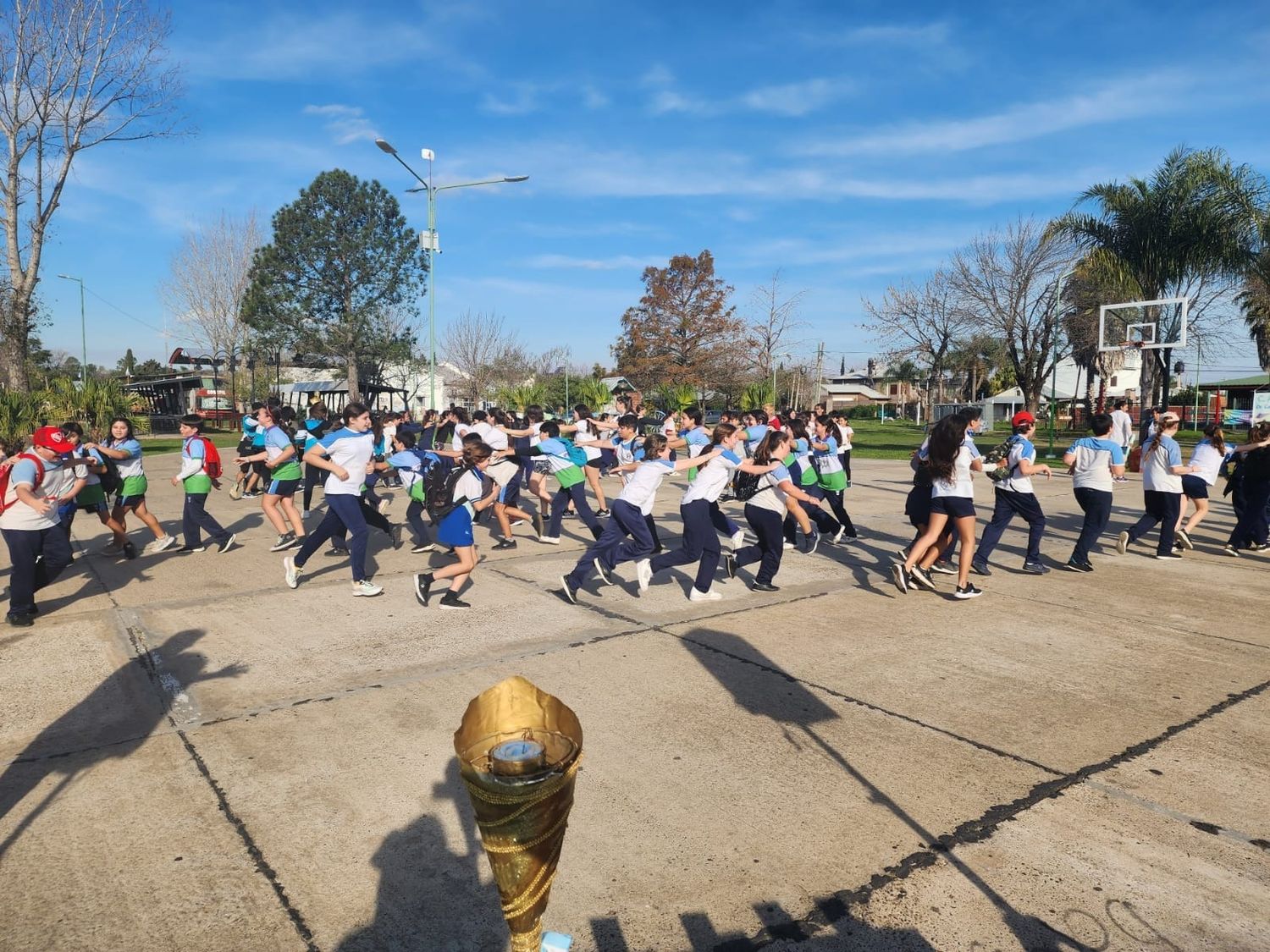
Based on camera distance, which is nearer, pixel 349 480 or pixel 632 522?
pixel 632 522

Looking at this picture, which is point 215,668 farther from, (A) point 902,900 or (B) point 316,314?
(B) point 316,314

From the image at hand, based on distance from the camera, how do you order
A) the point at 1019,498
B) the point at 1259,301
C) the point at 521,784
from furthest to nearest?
the point at 1259,301, the point at 1019,498, the point at 521,784

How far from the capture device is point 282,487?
973 centimetres

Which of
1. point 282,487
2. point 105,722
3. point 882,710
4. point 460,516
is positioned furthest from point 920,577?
point 282,487

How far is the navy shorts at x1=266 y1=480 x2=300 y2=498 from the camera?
9.66 metres

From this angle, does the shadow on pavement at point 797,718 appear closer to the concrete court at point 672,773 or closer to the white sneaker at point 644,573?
the concrete court at point 672,773

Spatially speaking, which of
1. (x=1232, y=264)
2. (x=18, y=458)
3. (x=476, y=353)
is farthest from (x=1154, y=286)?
(x=476, y=353)

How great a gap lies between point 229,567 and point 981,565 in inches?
310

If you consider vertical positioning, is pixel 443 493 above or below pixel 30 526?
above

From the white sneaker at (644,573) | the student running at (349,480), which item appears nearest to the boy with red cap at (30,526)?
the student running at (349,480)

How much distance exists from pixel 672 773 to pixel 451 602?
3489 millimetres

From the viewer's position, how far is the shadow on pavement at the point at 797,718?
109 inches

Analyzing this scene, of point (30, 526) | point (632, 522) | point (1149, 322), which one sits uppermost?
point (1149, 322)

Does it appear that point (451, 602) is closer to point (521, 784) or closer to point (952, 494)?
point (952, 494)
